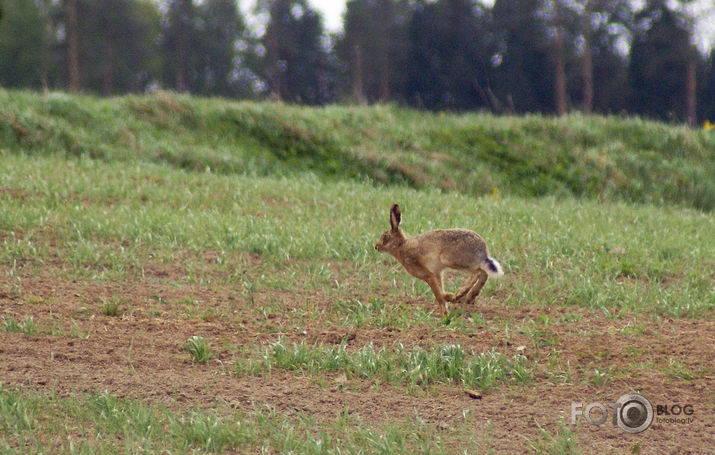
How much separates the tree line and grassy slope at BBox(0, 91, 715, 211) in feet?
35.3

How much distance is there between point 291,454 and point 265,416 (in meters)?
0.53

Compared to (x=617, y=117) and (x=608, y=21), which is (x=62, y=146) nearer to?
(x=617, y=117)

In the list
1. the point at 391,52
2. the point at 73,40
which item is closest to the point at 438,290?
the point at 391,52

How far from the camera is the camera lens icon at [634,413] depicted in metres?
4.10

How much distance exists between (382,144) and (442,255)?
9738 mm

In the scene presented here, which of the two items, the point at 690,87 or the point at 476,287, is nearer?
the point at 476,287

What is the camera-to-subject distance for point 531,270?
7.52 metres

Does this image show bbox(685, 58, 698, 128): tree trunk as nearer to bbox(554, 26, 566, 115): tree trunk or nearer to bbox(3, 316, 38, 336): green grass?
bbox(554, 26, 566, 115): tree trunk

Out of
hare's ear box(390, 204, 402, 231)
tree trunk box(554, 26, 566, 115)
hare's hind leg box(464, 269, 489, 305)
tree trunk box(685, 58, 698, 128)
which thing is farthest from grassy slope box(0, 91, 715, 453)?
tree trunk box(685, 58, 698, 128)

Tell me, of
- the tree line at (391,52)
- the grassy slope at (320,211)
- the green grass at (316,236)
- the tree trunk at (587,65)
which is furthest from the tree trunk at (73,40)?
the green grass at (316,236)

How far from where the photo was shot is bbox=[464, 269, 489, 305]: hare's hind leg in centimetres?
585

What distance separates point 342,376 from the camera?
15.7 ft

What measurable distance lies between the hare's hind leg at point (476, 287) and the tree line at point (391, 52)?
21.1m

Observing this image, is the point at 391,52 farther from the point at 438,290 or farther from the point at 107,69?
the point at 438,290
